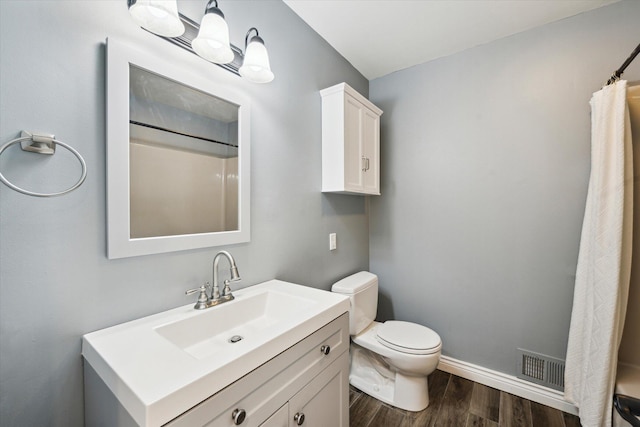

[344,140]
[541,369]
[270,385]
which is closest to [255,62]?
[344,140]

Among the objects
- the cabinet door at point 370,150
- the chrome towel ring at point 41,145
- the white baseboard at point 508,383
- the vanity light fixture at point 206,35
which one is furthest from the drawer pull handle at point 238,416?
the white baseboard at point 508,383

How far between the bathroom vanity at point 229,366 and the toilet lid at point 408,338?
0.54 metres

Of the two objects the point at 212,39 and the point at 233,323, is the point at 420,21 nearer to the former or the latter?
the point at 212,39

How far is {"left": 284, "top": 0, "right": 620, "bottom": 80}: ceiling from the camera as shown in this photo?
1.51m

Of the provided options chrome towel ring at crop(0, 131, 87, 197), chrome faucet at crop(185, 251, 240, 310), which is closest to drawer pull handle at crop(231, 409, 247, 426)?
chrome faucet at crop(185, 251, 240, 310)

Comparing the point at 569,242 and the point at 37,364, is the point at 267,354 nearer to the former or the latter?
the point at 37,364

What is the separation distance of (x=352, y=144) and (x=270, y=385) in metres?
1.49

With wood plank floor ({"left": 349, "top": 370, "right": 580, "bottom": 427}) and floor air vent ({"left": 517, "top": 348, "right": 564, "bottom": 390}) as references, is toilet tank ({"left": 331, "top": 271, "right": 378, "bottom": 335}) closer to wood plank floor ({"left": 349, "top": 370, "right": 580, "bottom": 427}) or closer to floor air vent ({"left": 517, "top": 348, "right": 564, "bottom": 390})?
wood plank floor ({"left": 349, "top": 370, "right": 580, "bottom": 427})

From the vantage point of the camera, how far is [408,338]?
5.38ft

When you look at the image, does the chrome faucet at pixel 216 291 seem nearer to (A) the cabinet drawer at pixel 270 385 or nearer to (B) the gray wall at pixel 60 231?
(B) the gray wall at pixel 60 231

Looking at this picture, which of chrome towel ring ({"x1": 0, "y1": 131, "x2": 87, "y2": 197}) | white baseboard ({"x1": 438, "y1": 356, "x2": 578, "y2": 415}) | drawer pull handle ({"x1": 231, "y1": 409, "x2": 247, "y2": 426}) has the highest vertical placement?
chrome towel ring ({"x1": 0, "y1": 131, "x2": 87, "y2": 197})

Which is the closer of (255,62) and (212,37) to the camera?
(212,37)

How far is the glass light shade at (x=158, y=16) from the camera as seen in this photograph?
82cm

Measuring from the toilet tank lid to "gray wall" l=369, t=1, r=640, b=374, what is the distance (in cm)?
37
